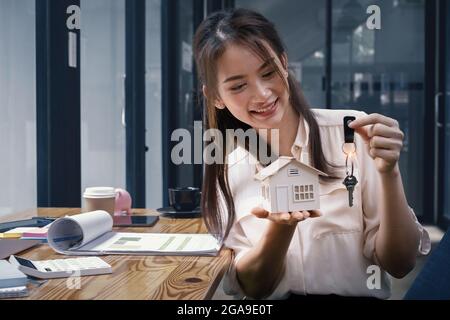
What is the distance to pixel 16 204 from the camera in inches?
49.4

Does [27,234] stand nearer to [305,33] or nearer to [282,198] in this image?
[282,198]

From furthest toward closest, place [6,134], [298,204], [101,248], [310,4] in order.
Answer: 1. [310,4]
2. [6,134]
3. [101,248]
4. [298,204]

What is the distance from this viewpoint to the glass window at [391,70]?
3447 millimetres

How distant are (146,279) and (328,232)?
0.37 meters

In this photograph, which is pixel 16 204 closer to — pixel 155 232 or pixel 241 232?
pixel 155 232

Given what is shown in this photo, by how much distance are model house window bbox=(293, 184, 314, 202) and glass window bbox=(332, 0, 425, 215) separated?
3.03 m

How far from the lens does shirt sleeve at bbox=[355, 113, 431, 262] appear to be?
79 centimetres

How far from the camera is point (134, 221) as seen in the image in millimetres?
990

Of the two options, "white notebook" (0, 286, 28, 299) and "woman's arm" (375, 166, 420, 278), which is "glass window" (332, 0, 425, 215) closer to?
"woman's arm" (375, 166, 420, 278)

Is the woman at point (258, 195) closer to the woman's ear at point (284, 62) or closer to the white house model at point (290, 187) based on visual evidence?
the woman's ear at point (284, 62)

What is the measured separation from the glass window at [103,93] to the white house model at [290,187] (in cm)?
108

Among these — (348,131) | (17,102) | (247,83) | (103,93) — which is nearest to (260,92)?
(247,83)

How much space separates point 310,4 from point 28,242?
9.90 feet

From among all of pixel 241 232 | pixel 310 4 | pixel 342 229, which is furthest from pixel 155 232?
pixel 310 4
